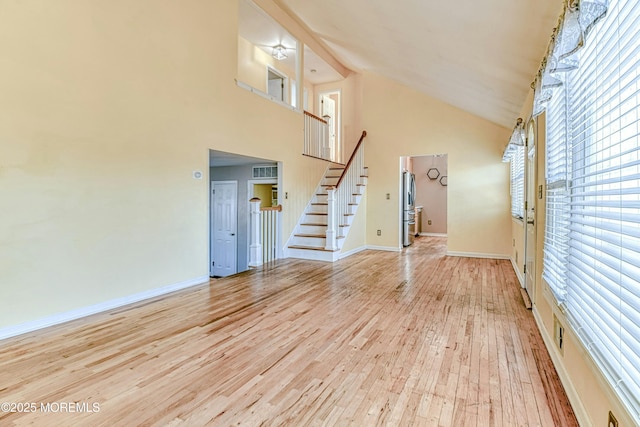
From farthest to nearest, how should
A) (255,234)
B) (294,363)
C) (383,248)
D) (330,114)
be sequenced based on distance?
1. (330,114)
2. (383,248)
3. (255,234)
4. (294,363)

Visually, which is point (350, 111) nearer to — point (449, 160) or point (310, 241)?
point (449, 160)

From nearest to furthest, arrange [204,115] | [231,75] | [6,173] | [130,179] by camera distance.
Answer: [6,173] < [130,179] < [204,115] < [231,75]

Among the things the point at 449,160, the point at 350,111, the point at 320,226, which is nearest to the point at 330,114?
the point at 350,111

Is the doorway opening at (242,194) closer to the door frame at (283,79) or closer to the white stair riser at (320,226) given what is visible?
the white stair riser at (320,226)

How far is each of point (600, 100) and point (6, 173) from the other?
3.91 meters

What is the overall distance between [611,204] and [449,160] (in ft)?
18.4

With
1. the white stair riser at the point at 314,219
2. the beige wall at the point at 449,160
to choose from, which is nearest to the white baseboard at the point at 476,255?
the beige wall at the point at 449,160

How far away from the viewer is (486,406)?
1.73 metres

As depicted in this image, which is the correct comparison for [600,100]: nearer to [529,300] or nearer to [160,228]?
[529,300]

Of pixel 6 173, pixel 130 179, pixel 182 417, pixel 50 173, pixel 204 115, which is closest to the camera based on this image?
pixel 182 417

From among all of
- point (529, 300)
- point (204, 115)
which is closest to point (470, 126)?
point (529, 300)

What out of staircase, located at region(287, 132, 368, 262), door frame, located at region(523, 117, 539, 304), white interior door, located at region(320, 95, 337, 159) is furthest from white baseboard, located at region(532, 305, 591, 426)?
white interior door, located at region(320, 95, 337, 159)

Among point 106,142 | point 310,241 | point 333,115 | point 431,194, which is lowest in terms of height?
point 310,241

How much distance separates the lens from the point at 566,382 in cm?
184
